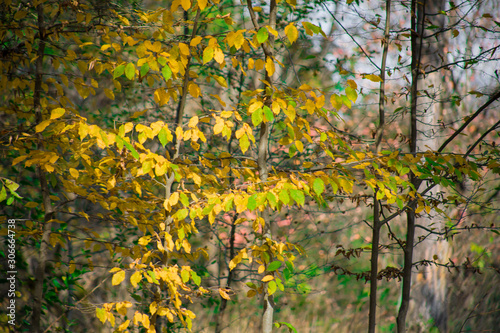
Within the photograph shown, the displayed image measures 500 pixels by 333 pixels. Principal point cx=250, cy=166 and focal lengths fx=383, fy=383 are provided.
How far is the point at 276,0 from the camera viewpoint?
5.12 ft

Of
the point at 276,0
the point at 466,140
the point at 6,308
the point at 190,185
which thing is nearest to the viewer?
the point at 276,0

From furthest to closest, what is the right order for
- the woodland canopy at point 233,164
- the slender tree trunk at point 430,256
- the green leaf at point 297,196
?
the slender tree trunk at point 430,256 < the woodland canopy at point 233,164 < the green leaf at point 297,196

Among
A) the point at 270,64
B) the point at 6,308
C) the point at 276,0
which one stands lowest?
the point at 6,308

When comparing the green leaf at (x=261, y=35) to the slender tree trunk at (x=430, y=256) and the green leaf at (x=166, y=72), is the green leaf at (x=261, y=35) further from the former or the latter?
the slender tree trunk at (x=430, y=256)

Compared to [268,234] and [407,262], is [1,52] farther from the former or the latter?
[407,262]

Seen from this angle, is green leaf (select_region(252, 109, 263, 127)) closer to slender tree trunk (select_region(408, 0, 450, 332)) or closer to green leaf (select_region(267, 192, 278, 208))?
green leaf (select_region(267, 192, 278, 208))

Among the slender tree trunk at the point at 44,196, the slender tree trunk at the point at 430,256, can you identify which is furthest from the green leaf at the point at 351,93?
the slender tree trunk at the point at 430,256

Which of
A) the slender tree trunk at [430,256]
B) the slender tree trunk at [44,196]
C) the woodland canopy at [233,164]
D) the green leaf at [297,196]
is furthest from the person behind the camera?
the slender tree trunk at [430,256]

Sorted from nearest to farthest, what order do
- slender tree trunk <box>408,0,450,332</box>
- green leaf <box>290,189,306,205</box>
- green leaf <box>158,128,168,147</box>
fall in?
green leaf <box>290,189,306,205</box>, green leaf <box>158,128,168,147</box>, slender tree trunk <box>408,0,450,332</box>

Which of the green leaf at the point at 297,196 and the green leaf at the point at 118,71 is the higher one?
the green leaf at the point at 118,71

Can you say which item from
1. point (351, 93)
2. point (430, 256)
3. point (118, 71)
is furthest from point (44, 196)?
point (430, 256)

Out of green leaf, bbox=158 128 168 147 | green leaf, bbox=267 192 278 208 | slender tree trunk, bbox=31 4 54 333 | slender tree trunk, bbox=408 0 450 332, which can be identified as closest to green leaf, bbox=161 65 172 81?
green leaf, bbox=158 128 168 147

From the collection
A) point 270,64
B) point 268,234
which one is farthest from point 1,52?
point 268,234

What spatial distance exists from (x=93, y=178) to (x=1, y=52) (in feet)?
2.28
